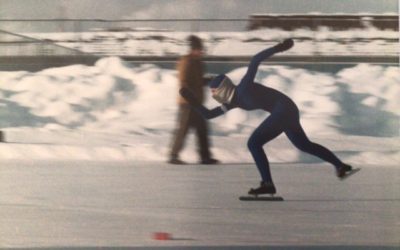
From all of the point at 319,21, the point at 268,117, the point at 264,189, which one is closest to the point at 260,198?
the point at 264,189

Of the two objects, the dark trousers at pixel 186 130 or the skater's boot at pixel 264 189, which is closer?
the dark trousers at pixel 186 130

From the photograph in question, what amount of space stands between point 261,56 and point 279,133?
42cm

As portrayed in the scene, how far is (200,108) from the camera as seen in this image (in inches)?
101

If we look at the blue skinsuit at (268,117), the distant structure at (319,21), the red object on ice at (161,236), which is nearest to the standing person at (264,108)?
the blue skinsuit at (268,117)

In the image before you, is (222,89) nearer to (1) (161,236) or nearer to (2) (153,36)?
(2) (153,36)

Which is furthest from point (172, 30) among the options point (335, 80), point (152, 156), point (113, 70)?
point (335, 80)

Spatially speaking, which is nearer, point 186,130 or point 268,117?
point 186,130

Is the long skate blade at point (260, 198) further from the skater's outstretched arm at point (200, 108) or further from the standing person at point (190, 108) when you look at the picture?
the skater's outstretched arm at point (200, 108)

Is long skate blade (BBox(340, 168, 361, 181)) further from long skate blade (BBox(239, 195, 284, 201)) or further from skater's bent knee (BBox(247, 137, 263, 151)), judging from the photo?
skater's bent knee (BBox(247, 137, 263, 151))

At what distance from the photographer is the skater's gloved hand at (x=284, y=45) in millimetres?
2547

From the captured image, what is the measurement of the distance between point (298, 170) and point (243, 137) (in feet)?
1.18

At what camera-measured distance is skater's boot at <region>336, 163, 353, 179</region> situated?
2.59 m

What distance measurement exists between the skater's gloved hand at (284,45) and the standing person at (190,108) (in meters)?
0.40

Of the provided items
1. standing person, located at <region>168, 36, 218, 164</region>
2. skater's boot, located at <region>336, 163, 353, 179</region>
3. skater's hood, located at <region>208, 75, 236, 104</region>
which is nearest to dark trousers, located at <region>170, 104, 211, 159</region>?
standing person, located at <region>168, 36, 218, 164</region>
